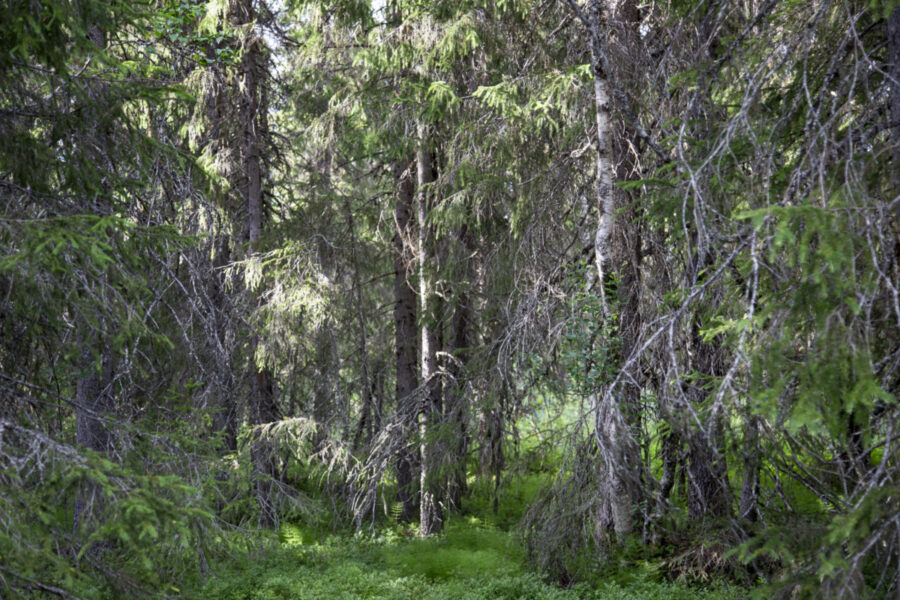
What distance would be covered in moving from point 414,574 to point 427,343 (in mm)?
3359

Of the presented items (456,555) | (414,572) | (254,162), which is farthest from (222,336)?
(456,555)

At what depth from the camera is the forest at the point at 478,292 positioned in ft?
12.5

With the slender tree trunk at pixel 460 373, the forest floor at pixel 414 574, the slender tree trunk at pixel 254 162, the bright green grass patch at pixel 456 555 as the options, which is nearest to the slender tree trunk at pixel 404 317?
the slender tree trunk at pixel 460 373

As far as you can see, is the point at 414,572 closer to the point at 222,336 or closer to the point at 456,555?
the point at 456,555

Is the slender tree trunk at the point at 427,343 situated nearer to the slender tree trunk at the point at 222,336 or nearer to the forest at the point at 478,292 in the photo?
the forest at the point at 478,292

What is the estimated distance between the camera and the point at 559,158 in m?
8.12

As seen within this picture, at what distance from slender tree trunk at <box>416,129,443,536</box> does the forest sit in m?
0.07

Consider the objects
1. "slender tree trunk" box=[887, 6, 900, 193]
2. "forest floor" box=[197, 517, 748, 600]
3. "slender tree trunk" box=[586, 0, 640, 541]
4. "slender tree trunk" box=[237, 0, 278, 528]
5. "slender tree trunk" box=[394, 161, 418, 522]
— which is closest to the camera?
"slender tree trunk" box=[887, 6, 900, 193]

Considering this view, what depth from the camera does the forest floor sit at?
703 centimetres

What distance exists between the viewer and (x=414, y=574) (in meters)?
8.73

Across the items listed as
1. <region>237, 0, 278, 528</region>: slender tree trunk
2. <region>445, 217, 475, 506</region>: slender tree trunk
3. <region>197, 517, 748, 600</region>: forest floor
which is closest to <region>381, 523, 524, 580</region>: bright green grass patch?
<region>197, 517, 748, 600</region>: forest floor

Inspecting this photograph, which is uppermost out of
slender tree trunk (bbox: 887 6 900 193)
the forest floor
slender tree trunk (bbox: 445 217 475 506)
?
slender tree trunk (bbox: 887 6 900 193)

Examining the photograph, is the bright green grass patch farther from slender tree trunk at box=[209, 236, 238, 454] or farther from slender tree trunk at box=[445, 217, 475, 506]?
slender tree trunk at box=[209, 236, 238, 454]

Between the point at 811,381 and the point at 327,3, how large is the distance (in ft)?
25.6
